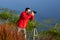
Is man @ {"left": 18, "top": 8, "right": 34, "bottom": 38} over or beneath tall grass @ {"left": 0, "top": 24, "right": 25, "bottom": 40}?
over

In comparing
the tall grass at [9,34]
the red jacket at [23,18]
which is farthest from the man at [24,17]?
the tall grass at [9,34]

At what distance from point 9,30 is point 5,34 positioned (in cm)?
27

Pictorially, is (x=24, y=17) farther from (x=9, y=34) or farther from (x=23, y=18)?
(x=9, y=34)

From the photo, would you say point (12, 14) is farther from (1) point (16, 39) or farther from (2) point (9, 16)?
(1) point (16, 39)

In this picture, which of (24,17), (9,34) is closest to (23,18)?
(24,17)

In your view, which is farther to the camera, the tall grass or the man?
the man

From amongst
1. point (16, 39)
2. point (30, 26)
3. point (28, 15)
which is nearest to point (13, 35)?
point (16, 39)

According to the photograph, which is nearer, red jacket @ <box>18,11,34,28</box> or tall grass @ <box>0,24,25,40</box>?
tall grass @ <box>0,24,25,40</box>

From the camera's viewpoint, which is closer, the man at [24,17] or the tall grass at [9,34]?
the tall grass at [9,34]

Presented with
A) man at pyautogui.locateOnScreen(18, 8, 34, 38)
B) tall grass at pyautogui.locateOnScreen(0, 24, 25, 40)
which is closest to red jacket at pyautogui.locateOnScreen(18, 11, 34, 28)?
man at pyautogui.locateOnScreen(18, 8, 34, 38)

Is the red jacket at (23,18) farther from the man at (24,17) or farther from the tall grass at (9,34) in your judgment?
the tall grass at (9,34)

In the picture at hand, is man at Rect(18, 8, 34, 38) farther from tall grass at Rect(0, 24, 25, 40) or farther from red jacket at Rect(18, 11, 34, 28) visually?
tall grass at Rect(0, 24, 25, 40)

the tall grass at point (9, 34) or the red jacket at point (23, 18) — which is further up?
the red jacket at point (23, 18)

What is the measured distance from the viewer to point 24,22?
9.26 m
